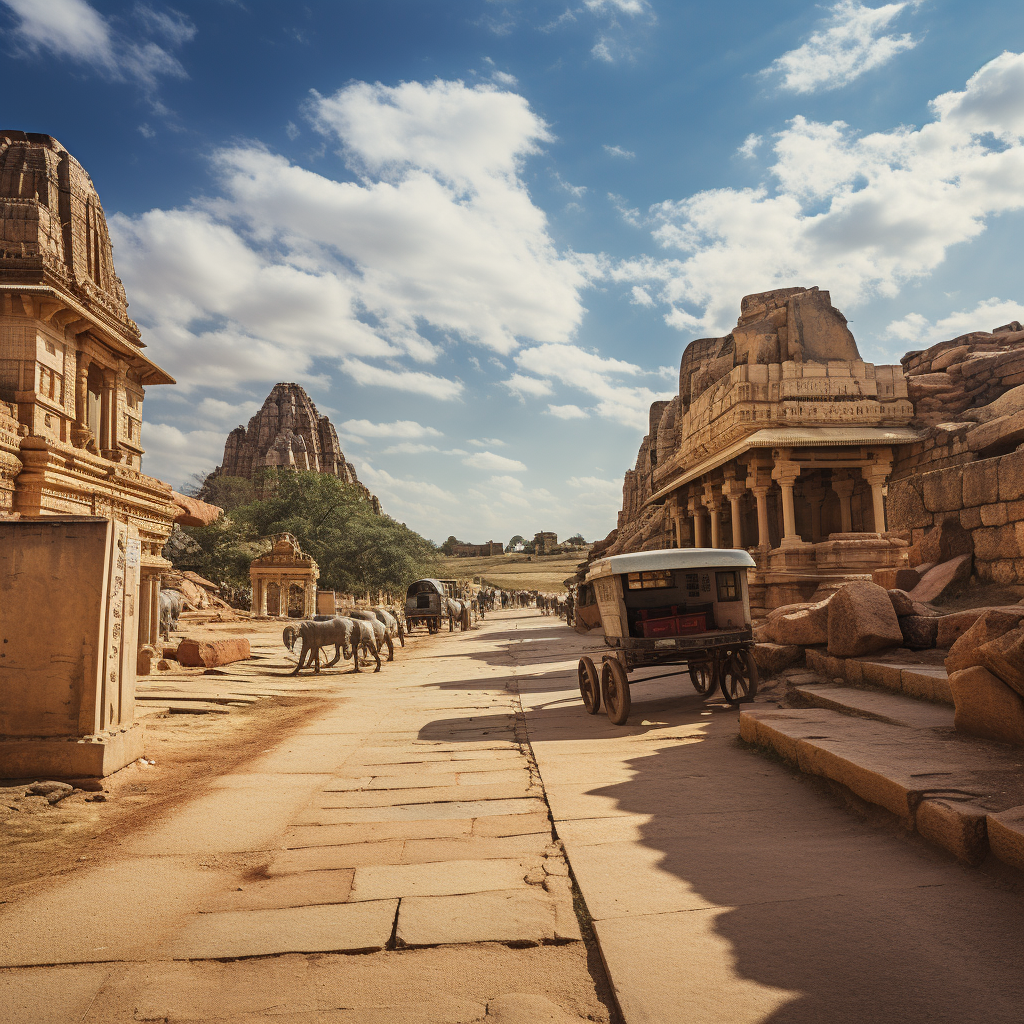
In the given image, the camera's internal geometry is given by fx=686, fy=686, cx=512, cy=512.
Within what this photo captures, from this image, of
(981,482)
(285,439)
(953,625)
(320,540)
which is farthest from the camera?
(285,439)

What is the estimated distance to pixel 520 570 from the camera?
95.0 meters

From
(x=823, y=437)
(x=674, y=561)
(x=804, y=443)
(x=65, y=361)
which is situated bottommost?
(x=674, y=561)

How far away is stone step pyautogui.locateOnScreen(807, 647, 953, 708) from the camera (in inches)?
205

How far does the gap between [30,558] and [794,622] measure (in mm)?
7295

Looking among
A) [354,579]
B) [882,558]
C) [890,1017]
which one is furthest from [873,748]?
[354,579]

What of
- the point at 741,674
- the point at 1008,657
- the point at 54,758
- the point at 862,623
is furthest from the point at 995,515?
the point at 54,758

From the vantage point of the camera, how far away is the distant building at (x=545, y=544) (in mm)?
111688

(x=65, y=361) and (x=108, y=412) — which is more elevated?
(x=65, y=361)

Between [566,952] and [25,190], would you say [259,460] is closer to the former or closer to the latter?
[25,190]

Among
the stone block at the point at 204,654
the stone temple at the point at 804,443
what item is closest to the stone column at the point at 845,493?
the stone temple at the point at 804,443

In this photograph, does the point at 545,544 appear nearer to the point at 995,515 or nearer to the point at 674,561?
the point at 995,515

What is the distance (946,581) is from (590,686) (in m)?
4.05

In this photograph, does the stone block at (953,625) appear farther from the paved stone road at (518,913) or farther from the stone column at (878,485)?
the stone column at (878,485)

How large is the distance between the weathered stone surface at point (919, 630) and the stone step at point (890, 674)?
29 centimetres
